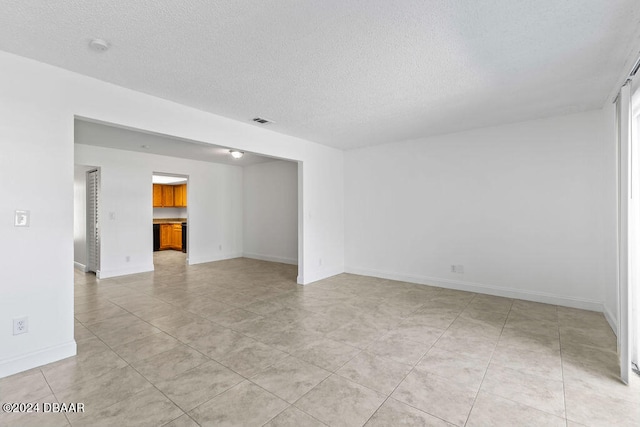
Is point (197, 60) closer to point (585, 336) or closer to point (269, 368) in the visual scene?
point (269, 368)

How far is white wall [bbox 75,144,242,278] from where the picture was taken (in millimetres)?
5559

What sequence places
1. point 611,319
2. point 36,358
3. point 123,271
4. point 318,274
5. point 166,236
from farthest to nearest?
1. point 166,236
2. point 123,271
3. point 318,274
4. point 611,319
5. point 36,358

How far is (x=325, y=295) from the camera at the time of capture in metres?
4.45

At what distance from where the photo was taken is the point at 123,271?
5.76 meters

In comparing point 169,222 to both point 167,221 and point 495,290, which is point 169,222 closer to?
point 167,221

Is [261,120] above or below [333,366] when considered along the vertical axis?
above

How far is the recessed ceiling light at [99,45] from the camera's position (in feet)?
6.89

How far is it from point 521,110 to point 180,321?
4.86m

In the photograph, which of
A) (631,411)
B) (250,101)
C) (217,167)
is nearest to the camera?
(631,411)

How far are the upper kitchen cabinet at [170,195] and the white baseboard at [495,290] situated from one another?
7023 millimetres

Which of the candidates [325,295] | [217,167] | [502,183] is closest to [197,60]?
[325,295]

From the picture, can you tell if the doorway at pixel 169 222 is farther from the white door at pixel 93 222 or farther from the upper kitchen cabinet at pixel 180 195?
the white door at pixel 93 222

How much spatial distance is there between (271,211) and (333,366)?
206 inches

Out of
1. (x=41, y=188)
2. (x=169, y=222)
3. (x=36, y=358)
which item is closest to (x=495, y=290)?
(x=36, y=358)
